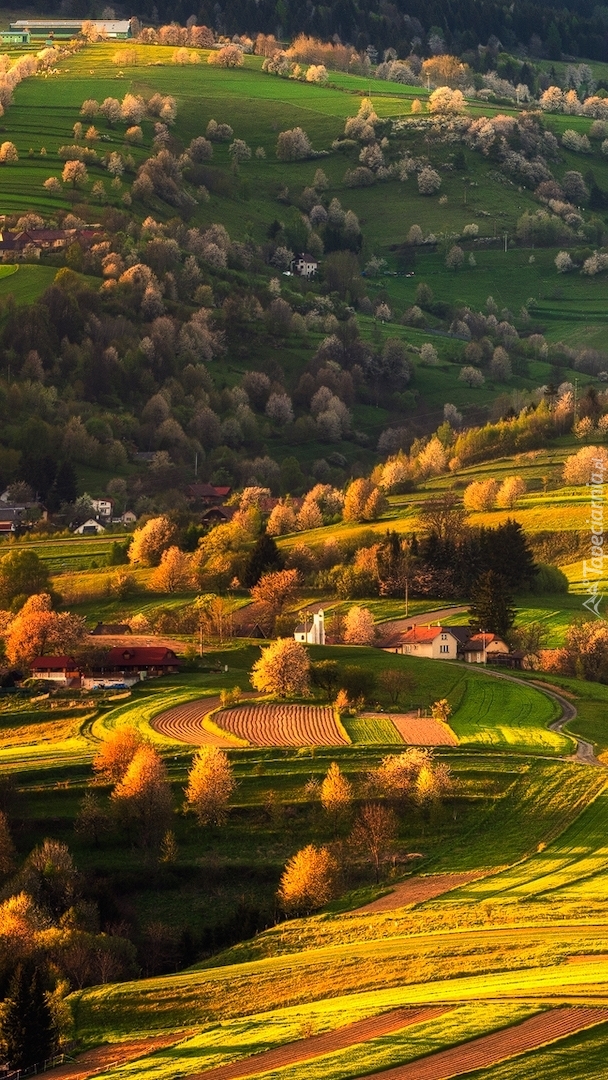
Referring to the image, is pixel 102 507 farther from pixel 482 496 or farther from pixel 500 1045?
pixel 500 1045

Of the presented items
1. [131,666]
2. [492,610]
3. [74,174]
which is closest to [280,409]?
[74,174]

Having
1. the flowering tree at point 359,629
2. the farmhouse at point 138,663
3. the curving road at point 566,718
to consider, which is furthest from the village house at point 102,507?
the curving road at point 566,718

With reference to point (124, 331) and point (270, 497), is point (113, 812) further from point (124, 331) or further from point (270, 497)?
point (124, 331)

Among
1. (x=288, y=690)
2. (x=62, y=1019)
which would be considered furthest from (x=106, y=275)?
(x=62, y=1019)

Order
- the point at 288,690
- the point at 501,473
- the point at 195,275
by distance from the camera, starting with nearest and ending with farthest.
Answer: the point at 288,690, the point at 501,473, the point at 195,275

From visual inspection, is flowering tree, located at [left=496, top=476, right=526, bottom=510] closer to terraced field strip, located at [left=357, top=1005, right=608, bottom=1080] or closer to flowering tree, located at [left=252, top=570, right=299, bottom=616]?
flowering tree, located at [left=252, top=570, right=299, bottom=616]

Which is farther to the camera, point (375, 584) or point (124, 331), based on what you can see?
point (124, 331)

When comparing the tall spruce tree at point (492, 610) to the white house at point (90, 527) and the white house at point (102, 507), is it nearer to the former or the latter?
the white house at point (90, 527)
